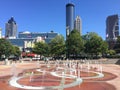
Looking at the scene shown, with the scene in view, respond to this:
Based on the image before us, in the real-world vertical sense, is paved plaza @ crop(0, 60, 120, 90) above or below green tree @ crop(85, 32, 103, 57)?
below

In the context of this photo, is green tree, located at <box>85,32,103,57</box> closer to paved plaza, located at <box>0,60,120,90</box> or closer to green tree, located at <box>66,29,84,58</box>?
green tree, located at <box>66,29,84,58</box>

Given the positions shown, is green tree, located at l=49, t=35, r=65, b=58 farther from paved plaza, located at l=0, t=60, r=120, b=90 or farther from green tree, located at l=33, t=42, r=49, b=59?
paved plaza, located at l=0, t=60, r=120, b=90

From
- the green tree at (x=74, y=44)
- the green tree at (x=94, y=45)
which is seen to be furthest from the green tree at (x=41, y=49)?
the green tree at (x=94, y=45)

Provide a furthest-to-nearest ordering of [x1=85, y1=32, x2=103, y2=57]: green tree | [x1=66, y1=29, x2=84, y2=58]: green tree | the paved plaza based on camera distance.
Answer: [x1=66, y1=29, x2=84, y2=58]: green tree
[x1=85, y1=32, x2=103, y2=57]: green tree
the paved plaza

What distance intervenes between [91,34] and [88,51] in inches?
335

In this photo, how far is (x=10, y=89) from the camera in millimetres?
18922

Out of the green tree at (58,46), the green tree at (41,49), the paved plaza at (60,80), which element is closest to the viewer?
the paved plaza at (60,80)

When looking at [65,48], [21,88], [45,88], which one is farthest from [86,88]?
[65,48]

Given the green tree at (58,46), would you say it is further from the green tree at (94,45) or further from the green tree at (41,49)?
the green tree at (94,45)

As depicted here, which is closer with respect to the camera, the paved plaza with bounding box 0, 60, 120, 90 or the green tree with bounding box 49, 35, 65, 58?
the paved plaza with bounding box 0, 60, 120, 90

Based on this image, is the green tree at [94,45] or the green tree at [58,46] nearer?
the green tree at [94,45]

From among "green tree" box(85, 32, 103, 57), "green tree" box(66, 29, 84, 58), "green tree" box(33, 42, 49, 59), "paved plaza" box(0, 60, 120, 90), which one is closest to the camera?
"paved plaza" box(0, 60, 120, 90)

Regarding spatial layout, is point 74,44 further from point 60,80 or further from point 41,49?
point 60,80

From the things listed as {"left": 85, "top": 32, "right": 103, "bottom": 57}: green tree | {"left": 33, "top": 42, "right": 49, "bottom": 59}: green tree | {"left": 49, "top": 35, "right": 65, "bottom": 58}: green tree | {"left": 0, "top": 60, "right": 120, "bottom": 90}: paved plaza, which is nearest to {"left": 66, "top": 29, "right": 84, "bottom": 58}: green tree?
{"left": 85, "top": 32, "right": 103, "bottom": 57}: green tree
